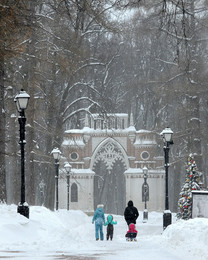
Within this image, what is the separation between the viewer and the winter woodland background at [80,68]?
640 inches

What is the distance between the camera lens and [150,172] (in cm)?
4497

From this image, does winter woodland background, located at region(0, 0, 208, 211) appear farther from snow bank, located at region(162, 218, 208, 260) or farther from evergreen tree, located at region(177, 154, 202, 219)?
evergreen tree, located at region(177, 154, 202, 219)

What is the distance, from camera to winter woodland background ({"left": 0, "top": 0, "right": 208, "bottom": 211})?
16.2 m

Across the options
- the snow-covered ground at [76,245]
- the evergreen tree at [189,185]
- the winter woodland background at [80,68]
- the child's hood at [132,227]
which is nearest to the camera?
the snow-covered ground at [76,245]

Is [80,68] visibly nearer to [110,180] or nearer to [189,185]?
[189,185]

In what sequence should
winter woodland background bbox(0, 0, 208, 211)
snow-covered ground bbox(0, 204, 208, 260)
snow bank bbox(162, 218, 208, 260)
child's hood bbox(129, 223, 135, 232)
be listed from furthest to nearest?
child's hood bbox(129, 223, 135, 232), winter woodland background bbox(0, 0, 208, 211), snow bank bbox(162, 218, 208, 260), snow-covered ground bbox(0, 204, 208, 260)

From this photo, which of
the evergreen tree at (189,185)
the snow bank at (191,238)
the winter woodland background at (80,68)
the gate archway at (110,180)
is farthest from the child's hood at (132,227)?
the gate archway at (110,180)

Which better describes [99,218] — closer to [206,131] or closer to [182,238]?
[182,238]

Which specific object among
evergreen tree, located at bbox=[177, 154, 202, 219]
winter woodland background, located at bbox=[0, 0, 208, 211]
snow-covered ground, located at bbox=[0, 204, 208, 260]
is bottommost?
snow-covered ground, located at bbox=[0, 204, 208, 260]

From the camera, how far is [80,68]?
3019cm

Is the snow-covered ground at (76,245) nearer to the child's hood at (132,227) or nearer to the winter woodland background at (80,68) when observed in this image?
the child's hood at (132,227)

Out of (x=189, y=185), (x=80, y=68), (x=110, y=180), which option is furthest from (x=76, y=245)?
(x=110, y=180)

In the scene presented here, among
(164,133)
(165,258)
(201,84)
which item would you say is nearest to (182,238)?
(165,258)

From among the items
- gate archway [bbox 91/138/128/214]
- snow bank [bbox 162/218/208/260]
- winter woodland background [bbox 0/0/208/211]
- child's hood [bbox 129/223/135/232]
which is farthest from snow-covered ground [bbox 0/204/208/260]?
gate archway [bbox 91/138/128/214]
